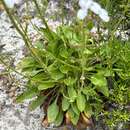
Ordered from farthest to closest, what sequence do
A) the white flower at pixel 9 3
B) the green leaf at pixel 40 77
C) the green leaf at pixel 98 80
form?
the green leaf at pixel 40 77 < the green leaf at pixel 98 80 < the white flower at pixel 9 3

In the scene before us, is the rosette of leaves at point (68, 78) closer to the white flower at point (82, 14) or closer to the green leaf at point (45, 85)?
the green leaf at point (45, 85)

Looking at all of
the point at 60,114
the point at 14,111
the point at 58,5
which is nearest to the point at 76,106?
the point at 60,114

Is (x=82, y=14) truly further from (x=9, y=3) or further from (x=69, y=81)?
(x=69, y=81)

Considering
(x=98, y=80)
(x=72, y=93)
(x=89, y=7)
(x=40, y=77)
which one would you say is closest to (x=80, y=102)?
(x=72, y=93)

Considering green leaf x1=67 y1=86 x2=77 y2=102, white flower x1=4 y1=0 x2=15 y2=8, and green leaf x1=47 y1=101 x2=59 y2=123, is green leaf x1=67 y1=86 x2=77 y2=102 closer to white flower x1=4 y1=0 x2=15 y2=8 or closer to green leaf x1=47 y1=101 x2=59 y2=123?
green leaf x1=47 y1=101 x2=59 y2=123

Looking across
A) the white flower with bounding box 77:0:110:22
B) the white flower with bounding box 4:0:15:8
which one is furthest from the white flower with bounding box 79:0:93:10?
the white flower with bounding box 4:0:15:8

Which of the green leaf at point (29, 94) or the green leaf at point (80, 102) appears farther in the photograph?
the green leaf at point (29, 94)

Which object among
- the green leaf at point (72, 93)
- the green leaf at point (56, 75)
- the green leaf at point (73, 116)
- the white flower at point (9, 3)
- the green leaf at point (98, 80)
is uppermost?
the green leaf at point (56, 75)

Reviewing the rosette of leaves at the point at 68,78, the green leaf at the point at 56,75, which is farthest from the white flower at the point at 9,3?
the green leaf at the point at 56,75

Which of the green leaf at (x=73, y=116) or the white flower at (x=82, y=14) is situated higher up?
the white flower at (x=82, y=14)
